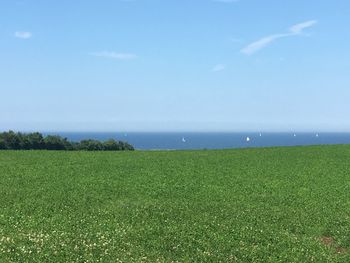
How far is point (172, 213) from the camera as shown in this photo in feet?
82.8

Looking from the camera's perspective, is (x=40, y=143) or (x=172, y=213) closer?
(x=172, y=213)

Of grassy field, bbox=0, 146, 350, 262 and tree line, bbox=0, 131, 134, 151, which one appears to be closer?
grassy field, bbox=0, 146, 350, 262

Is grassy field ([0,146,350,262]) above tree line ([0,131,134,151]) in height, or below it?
below

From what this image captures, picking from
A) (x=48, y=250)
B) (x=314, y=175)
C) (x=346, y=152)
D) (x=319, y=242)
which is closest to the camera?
(x=48, y=250)

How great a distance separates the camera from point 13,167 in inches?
1593

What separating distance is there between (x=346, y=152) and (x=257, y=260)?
42.6 metres

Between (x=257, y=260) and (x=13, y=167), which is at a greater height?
(x=13, y=167)

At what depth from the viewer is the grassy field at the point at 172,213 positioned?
19203 millimetres

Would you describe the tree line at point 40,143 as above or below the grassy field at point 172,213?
above

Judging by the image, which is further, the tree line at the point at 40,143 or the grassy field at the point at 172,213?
the tree line at the point at 40,143

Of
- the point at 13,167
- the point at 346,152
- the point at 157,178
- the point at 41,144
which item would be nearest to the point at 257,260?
the point at 157,178

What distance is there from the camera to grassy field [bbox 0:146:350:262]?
63.0 feet

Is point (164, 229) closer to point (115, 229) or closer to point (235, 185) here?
point (115, 229)

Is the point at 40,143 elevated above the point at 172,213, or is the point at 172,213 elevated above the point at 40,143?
the point at 40,143
